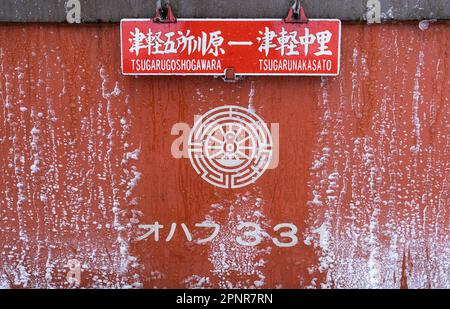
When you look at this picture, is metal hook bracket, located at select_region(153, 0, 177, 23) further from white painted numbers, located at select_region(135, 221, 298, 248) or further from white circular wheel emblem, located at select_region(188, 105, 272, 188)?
white painted numbers, located at select_region(135, 221, 298, 248)

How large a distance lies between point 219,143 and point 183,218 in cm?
41

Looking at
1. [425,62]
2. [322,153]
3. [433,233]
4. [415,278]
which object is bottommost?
[415,278]

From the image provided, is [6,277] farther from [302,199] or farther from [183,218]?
[302,199]

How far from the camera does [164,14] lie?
1.65 meters

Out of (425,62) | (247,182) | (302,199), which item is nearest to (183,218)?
(247,182)

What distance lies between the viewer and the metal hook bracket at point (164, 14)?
64.2 inches

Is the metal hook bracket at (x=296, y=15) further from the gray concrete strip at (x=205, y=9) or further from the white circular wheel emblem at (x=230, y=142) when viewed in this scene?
the white circular wheel emblem at (x=230, y=142)

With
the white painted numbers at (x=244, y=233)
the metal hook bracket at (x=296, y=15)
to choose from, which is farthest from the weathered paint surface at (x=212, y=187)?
the metal hook bracket at (x=296, y=15)

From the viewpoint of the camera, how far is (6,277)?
186 cm

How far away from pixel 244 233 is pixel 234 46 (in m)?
0.88

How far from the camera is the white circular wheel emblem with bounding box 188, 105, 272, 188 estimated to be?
5.85 ft

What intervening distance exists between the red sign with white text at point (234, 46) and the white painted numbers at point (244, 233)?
28.9 inches

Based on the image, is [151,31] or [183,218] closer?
[151,31]

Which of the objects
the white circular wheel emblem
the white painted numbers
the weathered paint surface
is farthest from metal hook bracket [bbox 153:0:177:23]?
the white painted numbers
